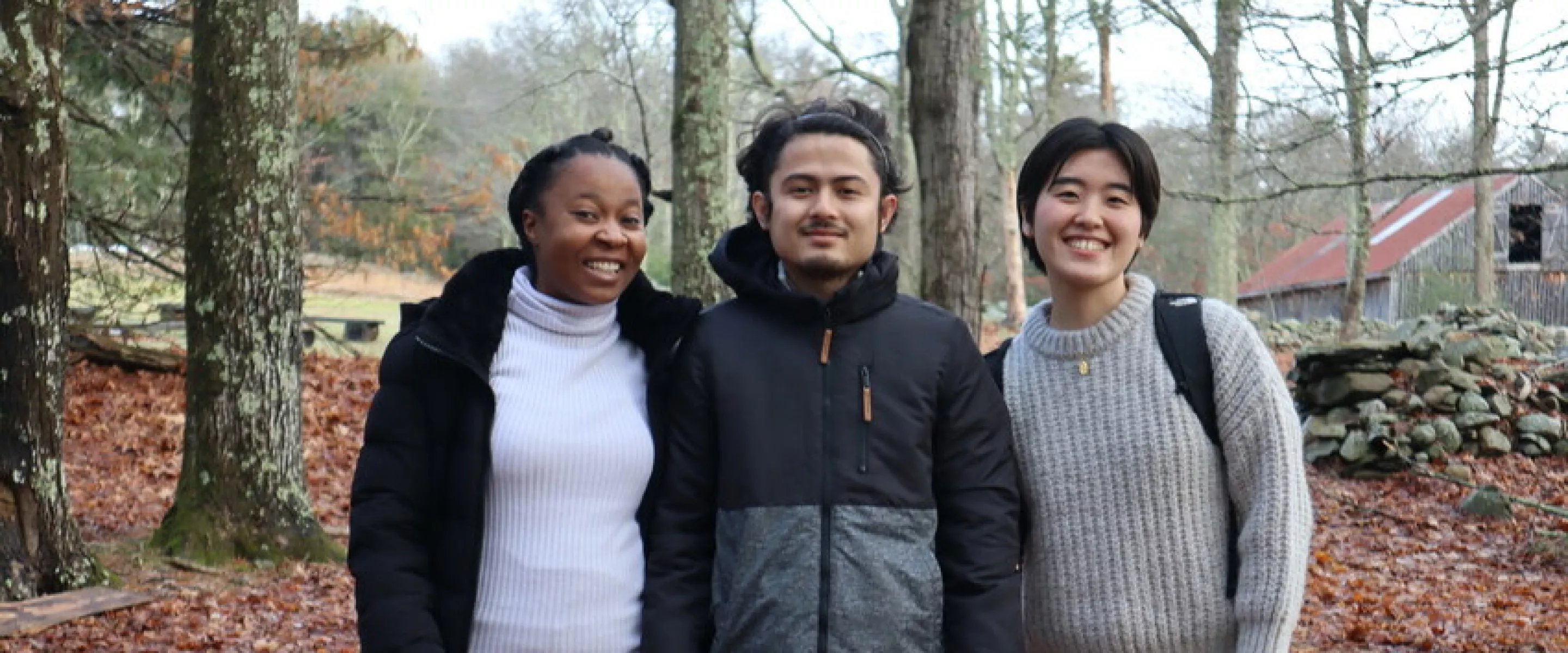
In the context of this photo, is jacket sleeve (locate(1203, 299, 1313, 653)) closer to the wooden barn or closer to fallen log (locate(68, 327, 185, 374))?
fallen log (locate(68, 327, 185, 374))

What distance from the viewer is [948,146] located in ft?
26.1

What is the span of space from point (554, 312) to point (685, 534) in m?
0.56

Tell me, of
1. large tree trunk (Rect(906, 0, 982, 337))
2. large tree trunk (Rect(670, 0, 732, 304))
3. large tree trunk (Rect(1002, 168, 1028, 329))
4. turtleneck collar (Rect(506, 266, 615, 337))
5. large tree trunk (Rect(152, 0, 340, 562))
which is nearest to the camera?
turtleneck collar (Rect(506, 266, 615, 337))

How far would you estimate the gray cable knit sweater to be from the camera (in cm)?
260

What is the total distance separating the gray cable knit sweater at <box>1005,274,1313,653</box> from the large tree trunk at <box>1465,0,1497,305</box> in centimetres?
467

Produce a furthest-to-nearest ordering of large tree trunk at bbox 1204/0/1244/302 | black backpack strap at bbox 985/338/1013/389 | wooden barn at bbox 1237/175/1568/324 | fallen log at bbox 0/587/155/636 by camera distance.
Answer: wooden barn at bbox 1237/175/1568/324 < large tree trunk at bbox 1204/0/1244/302 < fallen log at bbox 0/587/155/636 < black backpack strap at bbox 985/338/1013/389

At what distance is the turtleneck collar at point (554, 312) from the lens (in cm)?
278

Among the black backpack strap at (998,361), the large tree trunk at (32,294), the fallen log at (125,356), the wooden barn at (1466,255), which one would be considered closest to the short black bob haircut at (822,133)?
the black backpack strap at (998,361)

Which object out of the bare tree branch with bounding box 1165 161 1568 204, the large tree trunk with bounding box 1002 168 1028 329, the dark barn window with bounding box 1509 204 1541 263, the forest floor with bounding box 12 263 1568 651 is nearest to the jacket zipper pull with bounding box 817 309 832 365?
the forest floor with bounding box 12 263 1568 651

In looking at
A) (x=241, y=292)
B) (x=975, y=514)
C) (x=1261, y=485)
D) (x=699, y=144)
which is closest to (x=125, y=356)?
(x=241, y=292)

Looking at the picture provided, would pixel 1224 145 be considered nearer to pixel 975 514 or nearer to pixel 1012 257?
pixel 975 514

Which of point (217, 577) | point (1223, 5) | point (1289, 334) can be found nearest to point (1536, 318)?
point (1289, 334)

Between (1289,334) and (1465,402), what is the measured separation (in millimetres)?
13272

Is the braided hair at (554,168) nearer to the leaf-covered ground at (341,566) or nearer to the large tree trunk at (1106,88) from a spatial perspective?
the leaf-covered ground at (341,566)
